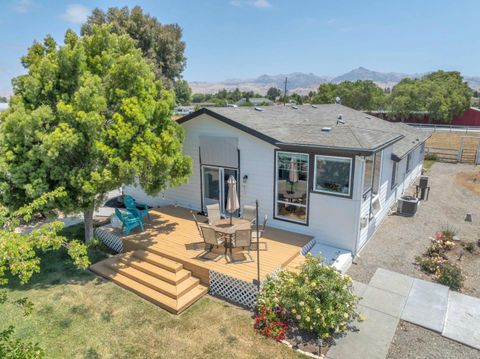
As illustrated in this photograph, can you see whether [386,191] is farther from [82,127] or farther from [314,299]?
[82,127]

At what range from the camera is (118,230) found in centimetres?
1141

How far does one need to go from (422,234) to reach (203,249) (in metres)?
8.70

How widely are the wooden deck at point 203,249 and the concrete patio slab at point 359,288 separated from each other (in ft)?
5.95

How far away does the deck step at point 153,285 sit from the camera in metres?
7.96

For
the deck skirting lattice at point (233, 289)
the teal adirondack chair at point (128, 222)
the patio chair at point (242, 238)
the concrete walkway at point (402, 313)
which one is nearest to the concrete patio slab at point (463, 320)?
the concrete walkway at point (402, 313)

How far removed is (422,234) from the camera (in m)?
12.2

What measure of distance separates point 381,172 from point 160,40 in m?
33.4

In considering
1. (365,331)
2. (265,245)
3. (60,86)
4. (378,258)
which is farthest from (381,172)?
(60,86)

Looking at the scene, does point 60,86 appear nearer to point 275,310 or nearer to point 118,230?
point 118,230

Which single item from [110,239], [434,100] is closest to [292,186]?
[110,239]

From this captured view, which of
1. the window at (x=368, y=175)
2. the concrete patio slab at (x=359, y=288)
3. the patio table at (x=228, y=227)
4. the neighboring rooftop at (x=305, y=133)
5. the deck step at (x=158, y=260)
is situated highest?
the neighboring rooftop at (x=305, y=133)

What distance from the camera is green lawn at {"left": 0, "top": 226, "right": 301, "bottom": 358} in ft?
21.3

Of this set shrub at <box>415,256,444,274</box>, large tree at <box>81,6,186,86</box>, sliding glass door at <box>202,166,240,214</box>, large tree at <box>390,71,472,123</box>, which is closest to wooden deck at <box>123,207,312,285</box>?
sliding glass door at <box>202,166,240,214</box>

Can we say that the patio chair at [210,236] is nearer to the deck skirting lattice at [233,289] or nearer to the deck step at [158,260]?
the deck skirting lattice at [233,289]
